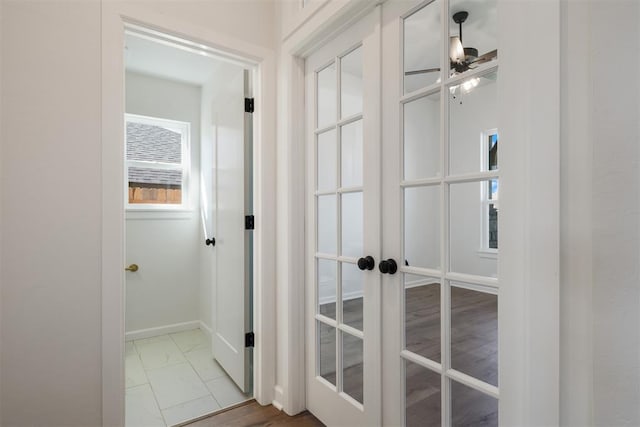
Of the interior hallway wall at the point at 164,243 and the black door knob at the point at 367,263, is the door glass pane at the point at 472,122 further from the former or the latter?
the interior hallway wall at the point at 164,243

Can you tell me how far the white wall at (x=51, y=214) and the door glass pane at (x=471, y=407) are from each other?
1482 millimetres

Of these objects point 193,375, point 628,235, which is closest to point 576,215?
point 628,235

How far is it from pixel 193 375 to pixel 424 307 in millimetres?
1909

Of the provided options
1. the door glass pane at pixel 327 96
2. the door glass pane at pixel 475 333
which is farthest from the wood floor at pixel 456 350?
the door glass pane at pixel 327 96

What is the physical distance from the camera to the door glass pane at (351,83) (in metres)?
1.47

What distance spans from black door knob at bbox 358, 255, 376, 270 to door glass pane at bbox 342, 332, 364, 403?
1.20 ft

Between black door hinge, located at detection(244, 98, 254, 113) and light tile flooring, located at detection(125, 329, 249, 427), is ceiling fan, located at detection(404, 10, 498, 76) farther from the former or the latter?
light tile flooring, located at detection(125, 329, 249, 427)

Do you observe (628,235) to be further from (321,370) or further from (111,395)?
(111,395)

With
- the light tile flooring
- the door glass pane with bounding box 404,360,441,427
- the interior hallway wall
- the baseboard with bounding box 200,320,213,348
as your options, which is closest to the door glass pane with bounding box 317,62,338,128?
the door glass pane with bounding box 404,360,441,427

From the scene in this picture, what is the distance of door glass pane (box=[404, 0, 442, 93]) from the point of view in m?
1.14

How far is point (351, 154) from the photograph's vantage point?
1519 millimetres

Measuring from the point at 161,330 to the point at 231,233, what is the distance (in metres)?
1.67

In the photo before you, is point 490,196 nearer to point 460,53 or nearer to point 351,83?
point 460,53

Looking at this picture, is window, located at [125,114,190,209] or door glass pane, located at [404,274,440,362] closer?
door glass pane, located at [404,274,440,362]
